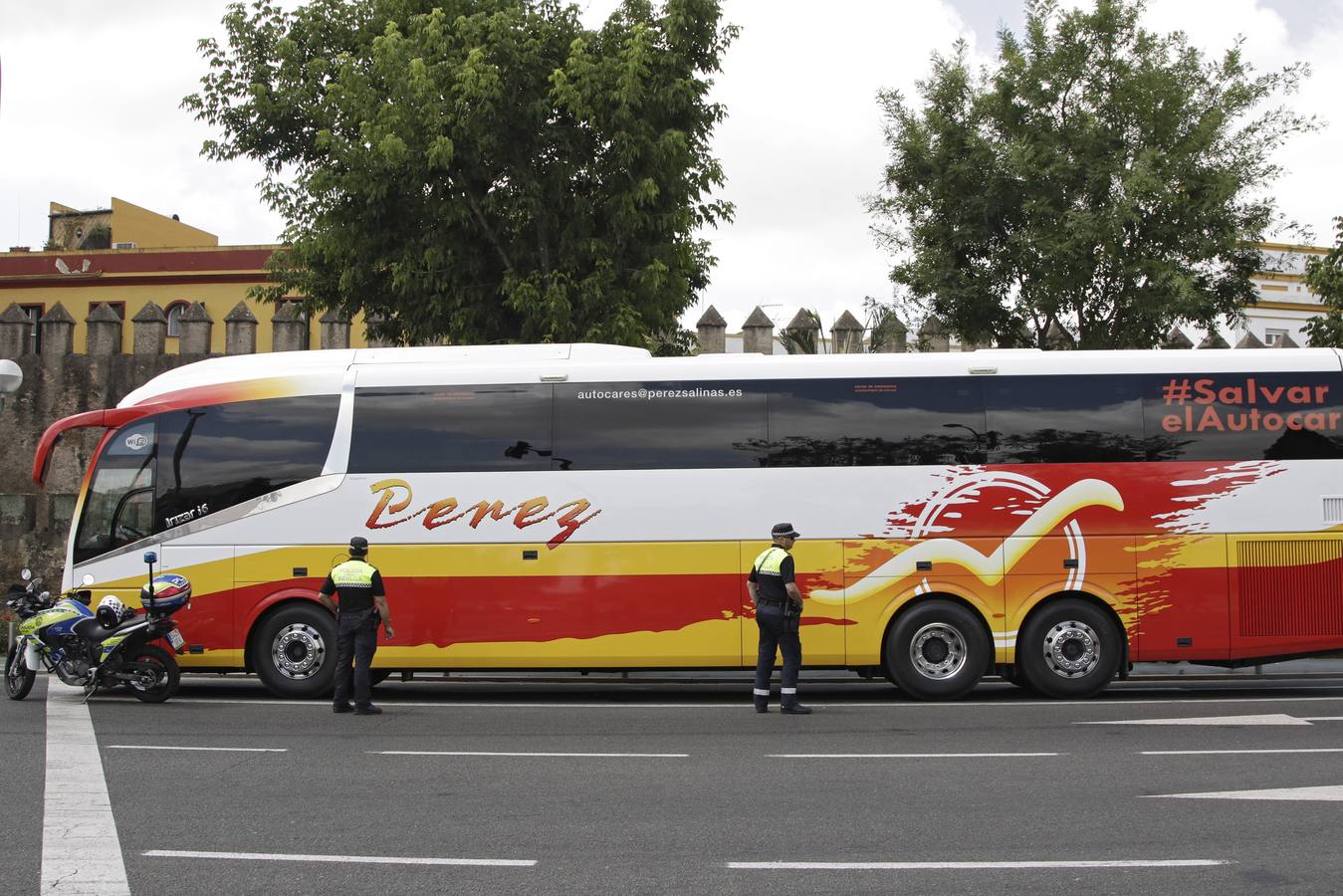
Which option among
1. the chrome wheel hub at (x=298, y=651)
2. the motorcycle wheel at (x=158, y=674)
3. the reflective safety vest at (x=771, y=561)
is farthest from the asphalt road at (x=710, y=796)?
the reflective safety vest at (x=771, y=561)

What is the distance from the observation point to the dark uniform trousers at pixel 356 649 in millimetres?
12930

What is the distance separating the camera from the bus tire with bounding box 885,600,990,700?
1398 cm

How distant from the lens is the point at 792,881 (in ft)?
21.1

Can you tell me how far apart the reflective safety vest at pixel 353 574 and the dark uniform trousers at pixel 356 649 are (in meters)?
0.27

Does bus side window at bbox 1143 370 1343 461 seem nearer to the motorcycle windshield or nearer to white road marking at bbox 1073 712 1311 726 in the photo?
white road marking at bbox 1073 712 1311 726

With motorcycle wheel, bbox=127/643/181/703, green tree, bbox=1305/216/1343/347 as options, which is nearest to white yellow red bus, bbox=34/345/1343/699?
motorcycle wheel, bbox=127/643/181/703

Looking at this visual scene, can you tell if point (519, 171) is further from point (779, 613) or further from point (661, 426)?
point (779, 613)

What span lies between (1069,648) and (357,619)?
704 centimetres

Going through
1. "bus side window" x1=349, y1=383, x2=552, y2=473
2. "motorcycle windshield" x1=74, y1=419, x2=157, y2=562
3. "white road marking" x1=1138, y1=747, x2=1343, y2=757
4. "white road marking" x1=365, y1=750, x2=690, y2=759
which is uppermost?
"bus side window" x1=349, y1=383, x2=552, y2=473

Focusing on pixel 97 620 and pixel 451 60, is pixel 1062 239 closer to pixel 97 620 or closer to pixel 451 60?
pixel 451 60

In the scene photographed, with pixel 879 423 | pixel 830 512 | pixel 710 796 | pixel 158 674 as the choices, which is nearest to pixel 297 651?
pixel 158 674

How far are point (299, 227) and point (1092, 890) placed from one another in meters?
17.8

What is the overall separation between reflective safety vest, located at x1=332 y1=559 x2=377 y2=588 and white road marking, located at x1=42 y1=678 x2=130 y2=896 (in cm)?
245

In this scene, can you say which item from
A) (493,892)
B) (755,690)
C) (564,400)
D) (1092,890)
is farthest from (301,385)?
(1092,890)
